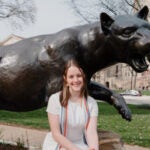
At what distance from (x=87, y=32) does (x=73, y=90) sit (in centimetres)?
106

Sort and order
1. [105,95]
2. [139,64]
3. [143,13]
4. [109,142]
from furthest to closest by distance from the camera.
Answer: [109,142] < [105,95] < [143,13] < [139,64]

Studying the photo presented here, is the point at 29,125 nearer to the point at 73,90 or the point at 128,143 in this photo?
the point at 128,143

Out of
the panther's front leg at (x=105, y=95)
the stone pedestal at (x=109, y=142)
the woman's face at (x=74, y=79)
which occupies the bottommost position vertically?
the stone pedestal at (x=109, y=142)

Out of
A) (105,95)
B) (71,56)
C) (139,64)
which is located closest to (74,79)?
(71,56)

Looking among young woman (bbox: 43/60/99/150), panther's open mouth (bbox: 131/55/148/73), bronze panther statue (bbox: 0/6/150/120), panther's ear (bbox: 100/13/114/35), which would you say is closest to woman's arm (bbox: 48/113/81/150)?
young woman (bbox: 43/60/99/150)

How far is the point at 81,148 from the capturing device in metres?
3.36

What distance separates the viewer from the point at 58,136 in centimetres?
334

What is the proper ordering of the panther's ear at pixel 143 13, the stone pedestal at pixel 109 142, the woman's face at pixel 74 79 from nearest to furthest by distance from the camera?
the woman's face at pixel 74 79 < the panther's ear at pixel 143 13 < the stone pedestal at pixel 109 142

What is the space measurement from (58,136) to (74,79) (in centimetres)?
50

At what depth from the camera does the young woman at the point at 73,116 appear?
11.1 feet

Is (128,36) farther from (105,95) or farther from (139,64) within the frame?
(105,95)

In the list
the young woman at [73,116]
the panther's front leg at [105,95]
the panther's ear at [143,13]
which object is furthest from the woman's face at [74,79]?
the panther's ear at [143,13]

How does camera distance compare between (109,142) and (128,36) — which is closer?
(128,36)

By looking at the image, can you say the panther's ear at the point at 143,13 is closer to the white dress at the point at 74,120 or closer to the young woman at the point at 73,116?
the young woman at the point at 73,116
